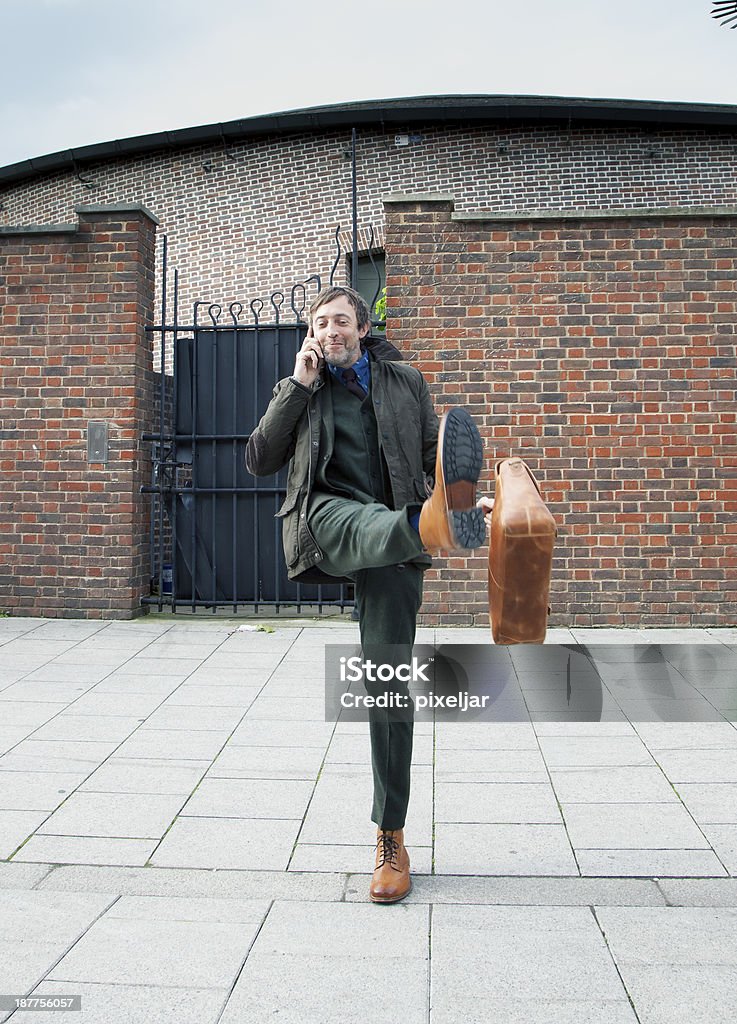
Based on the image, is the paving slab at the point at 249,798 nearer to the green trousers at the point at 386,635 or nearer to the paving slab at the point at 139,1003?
the green trousers at the point at 386,635

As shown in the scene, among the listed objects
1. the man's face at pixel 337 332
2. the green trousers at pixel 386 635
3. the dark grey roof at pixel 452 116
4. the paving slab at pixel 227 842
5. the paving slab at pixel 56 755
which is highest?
the dark grey roof at pixel 452 116

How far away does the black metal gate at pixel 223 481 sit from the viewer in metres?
7.73

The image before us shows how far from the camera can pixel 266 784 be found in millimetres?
3949

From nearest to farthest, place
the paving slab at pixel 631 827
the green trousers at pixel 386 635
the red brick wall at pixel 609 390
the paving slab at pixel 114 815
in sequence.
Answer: the green trousers at pixel 386 635 → the paving slab at pixel 631 827 → the paving slab at pixel 114 815 → the red brick wall at pixel 609 390

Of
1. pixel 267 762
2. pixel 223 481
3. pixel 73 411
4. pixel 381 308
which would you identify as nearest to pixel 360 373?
pixel 267 762

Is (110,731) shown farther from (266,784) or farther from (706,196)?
(706,196)

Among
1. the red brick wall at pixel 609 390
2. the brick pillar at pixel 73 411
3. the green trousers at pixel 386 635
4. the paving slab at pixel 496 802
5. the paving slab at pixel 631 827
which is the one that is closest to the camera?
the green trousers at pixel 386 635

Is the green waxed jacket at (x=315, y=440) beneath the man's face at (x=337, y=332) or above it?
beneath

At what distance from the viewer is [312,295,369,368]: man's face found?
295 cm

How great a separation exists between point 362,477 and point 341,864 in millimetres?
1349

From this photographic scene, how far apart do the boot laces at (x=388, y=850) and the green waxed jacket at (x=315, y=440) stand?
860 mm

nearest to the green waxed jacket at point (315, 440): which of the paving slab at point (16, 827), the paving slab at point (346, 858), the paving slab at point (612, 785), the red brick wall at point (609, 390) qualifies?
the paving slab at point (346, 858)

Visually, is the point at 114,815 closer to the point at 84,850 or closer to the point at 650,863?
the point at 84,850

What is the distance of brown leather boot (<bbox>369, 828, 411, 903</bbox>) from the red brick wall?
423 cm
